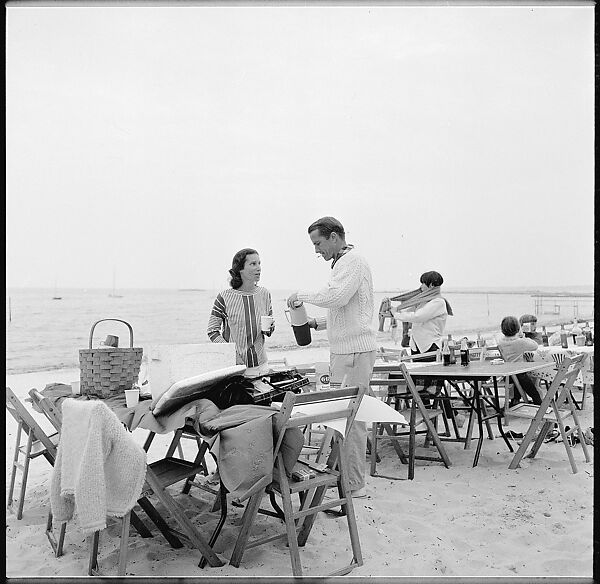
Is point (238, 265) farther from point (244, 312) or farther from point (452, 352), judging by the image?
point (452, 352)

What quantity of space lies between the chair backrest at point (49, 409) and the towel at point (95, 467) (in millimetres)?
464

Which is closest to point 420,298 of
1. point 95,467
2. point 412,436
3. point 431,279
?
point 431,279

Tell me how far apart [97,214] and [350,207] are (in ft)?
42.1

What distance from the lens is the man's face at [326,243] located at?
158 inches

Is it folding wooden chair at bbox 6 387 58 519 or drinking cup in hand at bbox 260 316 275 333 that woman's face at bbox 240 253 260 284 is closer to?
drinking cup in hand at bbox 260 316 275 333

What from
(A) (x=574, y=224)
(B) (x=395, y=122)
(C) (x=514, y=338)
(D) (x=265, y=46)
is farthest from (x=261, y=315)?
(A) (x=574, y=224)

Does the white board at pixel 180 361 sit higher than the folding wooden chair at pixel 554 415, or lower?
higher

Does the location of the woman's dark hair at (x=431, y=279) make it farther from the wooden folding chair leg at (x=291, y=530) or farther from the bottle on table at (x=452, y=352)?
the wooden folding chair leg at (x=291, y=530)

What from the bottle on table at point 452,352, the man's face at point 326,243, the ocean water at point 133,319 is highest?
the man's face at point 326,243

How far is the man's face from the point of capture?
4004 mm

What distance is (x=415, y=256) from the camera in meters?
33.8

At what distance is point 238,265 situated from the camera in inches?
182

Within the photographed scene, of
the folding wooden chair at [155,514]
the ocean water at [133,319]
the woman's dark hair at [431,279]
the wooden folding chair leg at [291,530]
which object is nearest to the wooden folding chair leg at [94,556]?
the folding wooden chair at [155,514]

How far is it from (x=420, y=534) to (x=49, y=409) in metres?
1.97
